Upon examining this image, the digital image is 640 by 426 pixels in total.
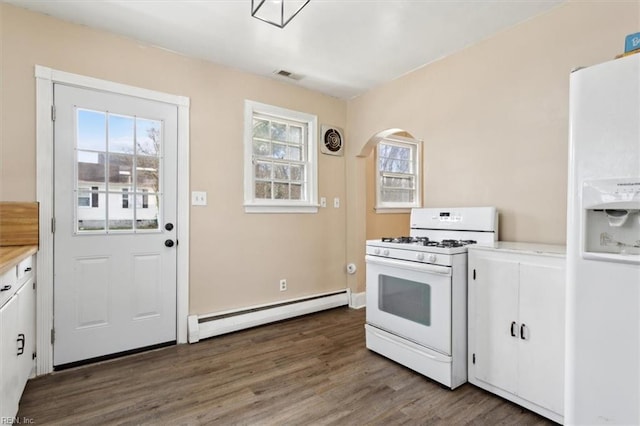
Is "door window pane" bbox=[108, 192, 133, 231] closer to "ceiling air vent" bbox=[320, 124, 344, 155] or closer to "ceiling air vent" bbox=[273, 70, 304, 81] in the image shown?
"ceiling air vent" bbox=[273, 70, 304, 81]

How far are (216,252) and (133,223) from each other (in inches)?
29.6

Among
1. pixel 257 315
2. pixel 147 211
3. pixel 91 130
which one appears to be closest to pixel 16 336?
pixel 147 211

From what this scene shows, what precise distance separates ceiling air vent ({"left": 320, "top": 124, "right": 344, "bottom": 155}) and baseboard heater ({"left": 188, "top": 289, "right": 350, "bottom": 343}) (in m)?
1.73

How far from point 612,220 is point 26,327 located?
10.3 feet

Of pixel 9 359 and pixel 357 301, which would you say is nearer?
pixel 9 359

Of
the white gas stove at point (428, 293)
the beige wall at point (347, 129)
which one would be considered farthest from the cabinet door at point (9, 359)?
the white gas stove at point (428, 293)

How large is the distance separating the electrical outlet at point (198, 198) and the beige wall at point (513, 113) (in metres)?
2.11

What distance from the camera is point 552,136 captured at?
7.21 ft

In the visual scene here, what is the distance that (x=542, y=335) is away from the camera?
1801mm

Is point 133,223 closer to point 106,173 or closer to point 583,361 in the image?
point 106,173

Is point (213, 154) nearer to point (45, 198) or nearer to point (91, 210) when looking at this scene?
point (91, 210)

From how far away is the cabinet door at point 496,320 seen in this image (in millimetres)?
1933

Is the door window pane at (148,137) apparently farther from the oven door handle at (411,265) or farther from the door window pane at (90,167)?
the oven door handle at (411,265)

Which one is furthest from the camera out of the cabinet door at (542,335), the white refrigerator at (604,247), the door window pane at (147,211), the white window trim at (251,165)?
the white window trim at (251,165)
